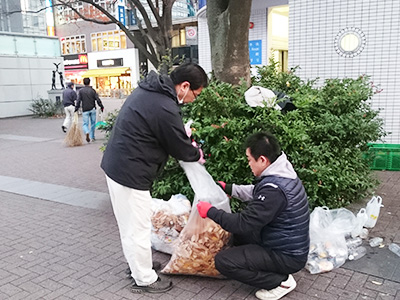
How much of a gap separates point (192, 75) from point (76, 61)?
42.9 metres

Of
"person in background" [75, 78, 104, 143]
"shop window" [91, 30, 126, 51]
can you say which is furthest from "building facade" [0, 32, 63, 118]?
"shop window" [91, 30, 126, 51]

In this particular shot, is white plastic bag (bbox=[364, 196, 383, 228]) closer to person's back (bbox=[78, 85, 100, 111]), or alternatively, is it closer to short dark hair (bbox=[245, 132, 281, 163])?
short dark hair (bbox=[245, 132, 281, 163])

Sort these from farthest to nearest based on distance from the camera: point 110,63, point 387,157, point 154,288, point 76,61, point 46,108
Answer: point 76,61 → point 110,63 → point 46,108 → point 387,157 → point 154,288

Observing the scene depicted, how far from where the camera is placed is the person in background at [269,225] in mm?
2803

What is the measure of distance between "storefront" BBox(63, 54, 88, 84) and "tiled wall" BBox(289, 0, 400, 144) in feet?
123

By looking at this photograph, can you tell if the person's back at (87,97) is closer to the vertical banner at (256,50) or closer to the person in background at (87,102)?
the person in background at (87,102)

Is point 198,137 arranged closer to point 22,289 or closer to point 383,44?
point 22,289

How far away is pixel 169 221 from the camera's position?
3.62 m

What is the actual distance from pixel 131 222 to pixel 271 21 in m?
8.38

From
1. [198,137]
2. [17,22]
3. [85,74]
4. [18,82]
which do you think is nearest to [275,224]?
[198,137]

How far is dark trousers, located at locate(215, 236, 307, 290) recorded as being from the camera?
290 centimetres

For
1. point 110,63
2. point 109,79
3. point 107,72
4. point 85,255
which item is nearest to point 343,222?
point 85,255

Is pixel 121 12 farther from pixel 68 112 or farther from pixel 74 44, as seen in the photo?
pixel 68 112

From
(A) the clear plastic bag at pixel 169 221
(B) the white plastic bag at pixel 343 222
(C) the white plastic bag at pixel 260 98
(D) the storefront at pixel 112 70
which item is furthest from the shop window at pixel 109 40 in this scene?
(B) the white plastic bag at pixel 343 222
